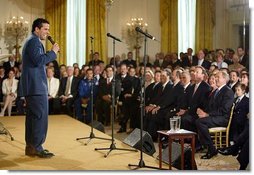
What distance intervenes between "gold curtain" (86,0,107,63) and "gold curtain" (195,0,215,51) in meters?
2.30

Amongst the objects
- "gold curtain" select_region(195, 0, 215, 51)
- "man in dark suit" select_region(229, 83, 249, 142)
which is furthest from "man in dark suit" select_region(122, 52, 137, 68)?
"man in dark suit" select_region(229, 83, 249, 142)

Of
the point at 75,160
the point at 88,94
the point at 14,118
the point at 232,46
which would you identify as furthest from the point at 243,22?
the point at 14,118

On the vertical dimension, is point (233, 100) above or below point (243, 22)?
below

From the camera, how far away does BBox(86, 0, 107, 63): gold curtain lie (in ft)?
23.7

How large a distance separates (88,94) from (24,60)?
2.63 metres

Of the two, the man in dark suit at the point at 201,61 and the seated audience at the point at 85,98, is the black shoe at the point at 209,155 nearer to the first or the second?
the man in dark suit at the point at 201,61

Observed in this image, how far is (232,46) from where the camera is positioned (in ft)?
16.4

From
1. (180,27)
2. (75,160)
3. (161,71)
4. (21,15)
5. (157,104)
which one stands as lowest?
(75,160)

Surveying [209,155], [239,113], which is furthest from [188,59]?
[209,155]

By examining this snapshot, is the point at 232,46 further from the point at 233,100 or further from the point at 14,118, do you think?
the point at 14,118

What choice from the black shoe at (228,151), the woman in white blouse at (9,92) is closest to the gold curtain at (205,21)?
the black shoe at (228,151)

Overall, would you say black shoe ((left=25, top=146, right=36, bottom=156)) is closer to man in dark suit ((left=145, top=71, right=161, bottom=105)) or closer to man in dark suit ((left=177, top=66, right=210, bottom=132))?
man in dark suit ((left=177, top=66, right=210, bottom=132))

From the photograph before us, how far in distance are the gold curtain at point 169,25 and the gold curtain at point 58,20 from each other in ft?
6.80

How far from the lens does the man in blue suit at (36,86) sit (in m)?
4.47
